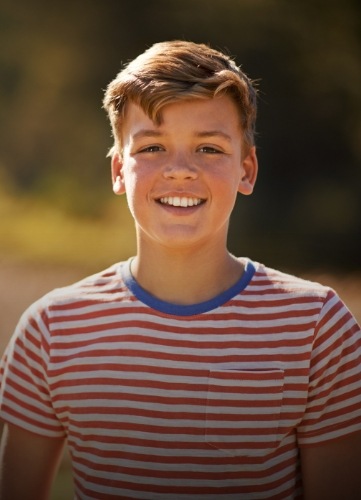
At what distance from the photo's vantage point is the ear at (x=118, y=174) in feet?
5.76

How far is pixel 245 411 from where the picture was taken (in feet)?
5.32

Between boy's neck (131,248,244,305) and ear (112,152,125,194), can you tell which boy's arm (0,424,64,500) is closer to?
boy's neck (131,248,244,305)

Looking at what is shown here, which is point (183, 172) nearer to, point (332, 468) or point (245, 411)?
point (245, 411)

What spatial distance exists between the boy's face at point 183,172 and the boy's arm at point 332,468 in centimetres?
45

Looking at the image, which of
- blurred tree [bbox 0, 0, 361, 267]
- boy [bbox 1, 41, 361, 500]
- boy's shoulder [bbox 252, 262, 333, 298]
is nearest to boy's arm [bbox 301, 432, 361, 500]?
boy [bbox 1, 41, 361, 500]

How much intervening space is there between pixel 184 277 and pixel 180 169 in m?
0.22

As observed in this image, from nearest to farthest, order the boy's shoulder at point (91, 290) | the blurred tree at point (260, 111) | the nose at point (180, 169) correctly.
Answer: the nose at point (180, 169) → the boy's shoulder at point (91, 290) → the blurred tree at point (260, 111)

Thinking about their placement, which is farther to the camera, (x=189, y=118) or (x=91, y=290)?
(x=91, y=290)

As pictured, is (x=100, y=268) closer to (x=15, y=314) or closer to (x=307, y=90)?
(x=15, y=314)

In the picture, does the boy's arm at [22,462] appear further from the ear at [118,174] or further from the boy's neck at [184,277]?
the ear at [118,174]

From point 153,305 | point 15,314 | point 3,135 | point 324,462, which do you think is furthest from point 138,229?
point 3,135

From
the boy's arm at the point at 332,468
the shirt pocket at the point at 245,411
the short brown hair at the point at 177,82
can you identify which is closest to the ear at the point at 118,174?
the short brown hair at the point at 177,82

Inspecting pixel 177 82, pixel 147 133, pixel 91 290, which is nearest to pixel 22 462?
pixel 91 290

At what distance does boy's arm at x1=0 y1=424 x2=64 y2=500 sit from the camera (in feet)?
5.58
